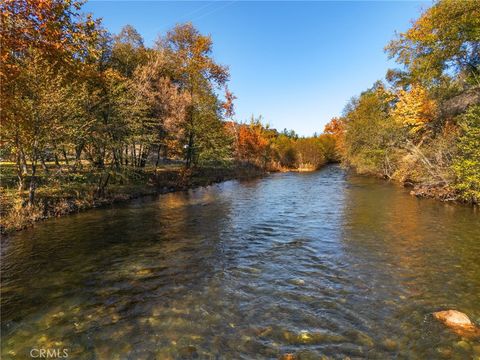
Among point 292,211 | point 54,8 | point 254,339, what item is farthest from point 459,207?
point 54,8

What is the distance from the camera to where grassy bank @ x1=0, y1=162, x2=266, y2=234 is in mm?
14745

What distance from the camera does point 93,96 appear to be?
19.0 metres

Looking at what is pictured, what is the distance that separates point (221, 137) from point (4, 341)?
3323 cm

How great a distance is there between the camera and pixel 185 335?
6055 mm

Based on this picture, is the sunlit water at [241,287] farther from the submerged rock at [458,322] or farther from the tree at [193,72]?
the tree at [193,72]

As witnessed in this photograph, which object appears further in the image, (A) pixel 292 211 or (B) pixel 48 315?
(A) pixel 292 211

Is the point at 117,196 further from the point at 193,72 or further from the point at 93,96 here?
the point at 193,72

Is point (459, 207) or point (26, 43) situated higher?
point (26, 43)

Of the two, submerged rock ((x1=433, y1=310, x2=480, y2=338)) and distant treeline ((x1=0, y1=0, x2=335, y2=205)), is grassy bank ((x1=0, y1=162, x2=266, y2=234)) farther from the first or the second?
Result: submerged rock ((x1=433, y1=310, x2=480, y2=338))

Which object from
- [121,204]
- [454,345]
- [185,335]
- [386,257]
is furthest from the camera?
[121,204]

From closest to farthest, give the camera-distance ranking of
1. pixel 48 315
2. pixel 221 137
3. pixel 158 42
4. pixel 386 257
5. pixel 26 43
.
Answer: pixel 48 315 → pixel 386 257 → pixel 26 43 → pixel 158 42 → pixel 221 137

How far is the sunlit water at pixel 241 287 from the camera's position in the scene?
5801mm

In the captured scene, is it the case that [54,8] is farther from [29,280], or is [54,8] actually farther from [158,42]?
[158,42]

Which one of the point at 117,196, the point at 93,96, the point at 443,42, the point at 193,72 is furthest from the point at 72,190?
the point at 443,42
